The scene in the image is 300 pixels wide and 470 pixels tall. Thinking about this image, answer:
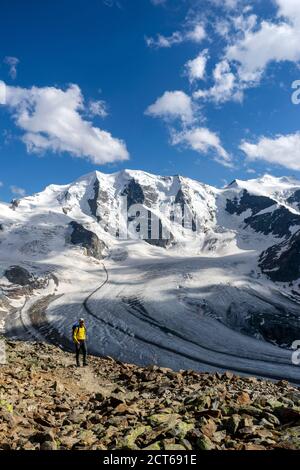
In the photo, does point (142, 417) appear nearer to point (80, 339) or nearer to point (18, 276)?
point (80, 339)

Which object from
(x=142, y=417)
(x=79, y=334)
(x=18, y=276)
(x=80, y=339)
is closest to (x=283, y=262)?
(x=18, y=276)

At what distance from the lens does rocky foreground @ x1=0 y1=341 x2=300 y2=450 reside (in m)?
9.43

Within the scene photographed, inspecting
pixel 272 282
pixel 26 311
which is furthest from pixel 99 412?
pixel 272 282

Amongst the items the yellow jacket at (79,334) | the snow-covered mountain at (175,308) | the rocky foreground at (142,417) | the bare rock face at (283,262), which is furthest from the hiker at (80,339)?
the bare rock face at (283,262)

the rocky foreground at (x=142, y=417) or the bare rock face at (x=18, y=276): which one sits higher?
the rocky foreground at (x=142, y=417)

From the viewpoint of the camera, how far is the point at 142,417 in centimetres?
1159

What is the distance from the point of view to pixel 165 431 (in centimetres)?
980

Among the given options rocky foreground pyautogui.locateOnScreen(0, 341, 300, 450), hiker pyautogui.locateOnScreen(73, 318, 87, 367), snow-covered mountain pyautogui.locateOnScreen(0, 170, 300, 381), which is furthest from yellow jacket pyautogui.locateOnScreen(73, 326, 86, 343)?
snow-covered mountain pyautogui.locateOnScreen(0, 170, 300, 381)

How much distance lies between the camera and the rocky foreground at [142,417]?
371 inches

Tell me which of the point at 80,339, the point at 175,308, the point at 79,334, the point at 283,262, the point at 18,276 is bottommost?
the point at 175,308

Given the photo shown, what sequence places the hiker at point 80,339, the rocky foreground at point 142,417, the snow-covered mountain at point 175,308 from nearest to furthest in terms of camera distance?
the rocky foreground at point 142,417 → the hiker at point 80,339 → the snow-covered mountain at point 175,308

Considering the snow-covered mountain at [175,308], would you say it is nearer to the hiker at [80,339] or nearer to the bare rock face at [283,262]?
the bare rock face at [283,262]
